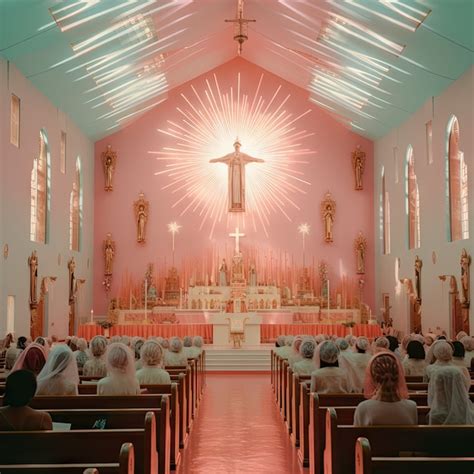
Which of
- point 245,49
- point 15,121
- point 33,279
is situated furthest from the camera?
point 245,49

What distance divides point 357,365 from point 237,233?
1635 cm

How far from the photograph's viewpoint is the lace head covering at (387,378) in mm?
5383

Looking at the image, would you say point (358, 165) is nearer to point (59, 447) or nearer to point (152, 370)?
point (152, 370)

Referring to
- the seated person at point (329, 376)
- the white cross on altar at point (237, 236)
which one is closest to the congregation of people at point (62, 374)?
the seated person at point (329, 376)

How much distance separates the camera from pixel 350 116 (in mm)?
25828

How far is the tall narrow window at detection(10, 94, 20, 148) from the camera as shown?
17917 mm

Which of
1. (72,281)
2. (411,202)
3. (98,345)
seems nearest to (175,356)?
(98,345)

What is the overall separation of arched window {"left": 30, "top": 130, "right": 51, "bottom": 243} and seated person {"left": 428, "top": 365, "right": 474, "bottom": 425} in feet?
50.3

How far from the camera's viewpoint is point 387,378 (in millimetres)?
5375

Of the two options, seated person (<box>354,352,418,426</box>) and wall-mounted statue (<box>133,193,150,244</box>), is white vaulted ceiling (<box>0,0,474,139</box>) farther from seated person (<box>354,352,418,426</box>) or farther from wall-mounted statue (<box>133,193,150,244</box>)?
seated person (<box>354,352,418,426</box>)

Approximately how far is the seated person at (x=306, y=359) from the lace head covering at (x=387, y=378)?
4.77m

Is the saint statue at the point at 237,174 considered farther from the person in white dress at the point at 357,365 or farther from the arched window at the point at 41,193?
the person in white dress at the point at 357,365

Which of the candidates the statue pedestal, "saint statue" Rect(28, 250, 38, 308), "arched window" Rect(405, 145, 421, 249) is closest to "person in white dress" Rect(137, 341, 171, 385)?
"saint statue" Rect(28, 250, 38, 308)

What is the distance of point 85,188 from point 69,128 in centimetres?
294
